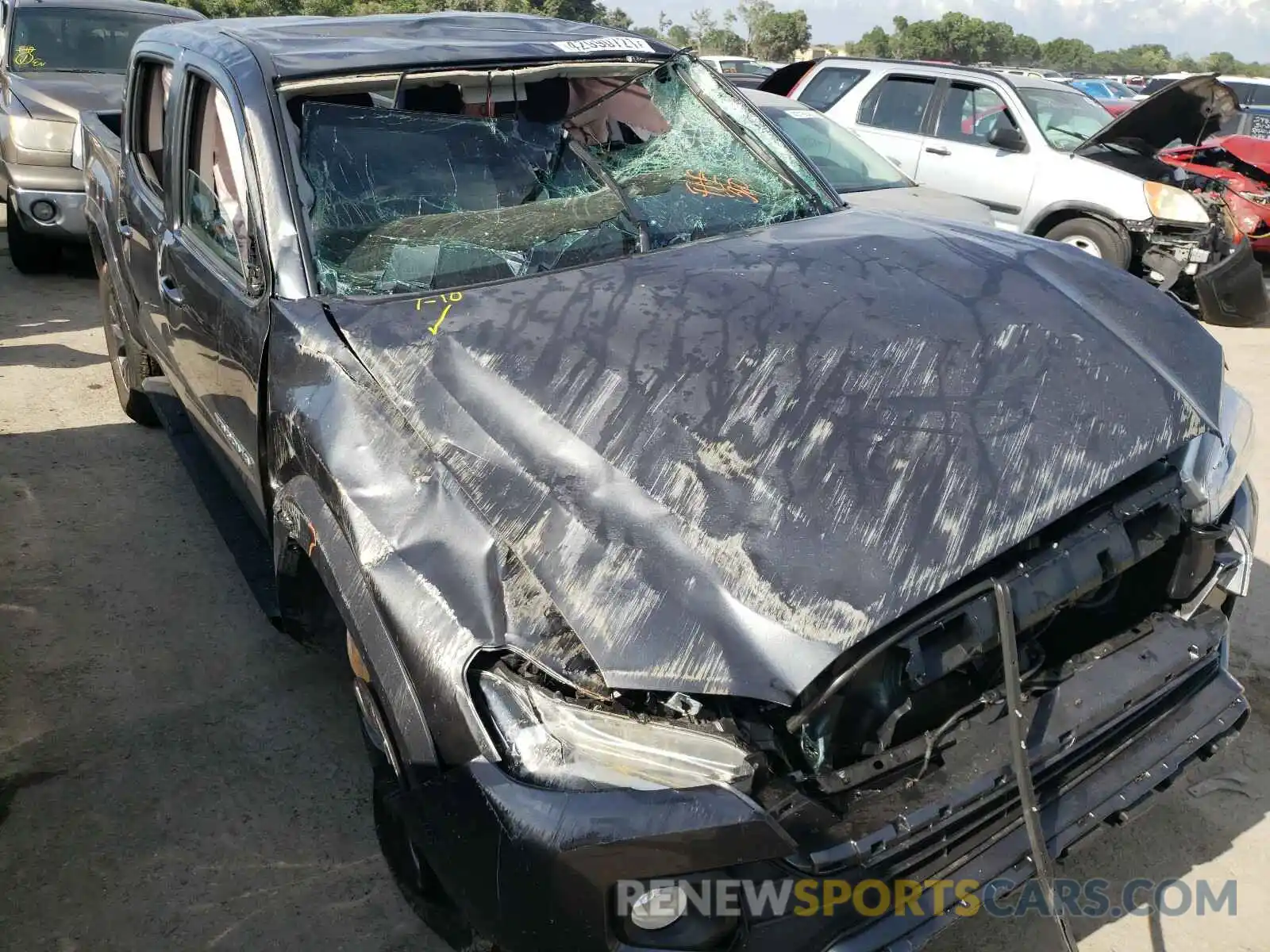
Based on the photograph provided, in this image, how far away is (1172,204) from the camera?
753 centimetres

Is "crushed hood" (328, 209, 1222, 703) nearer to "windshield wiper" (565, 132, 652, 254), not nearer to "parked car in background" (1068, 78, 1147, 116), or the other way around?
"windshield wiper" (565, 132, 652, 254)

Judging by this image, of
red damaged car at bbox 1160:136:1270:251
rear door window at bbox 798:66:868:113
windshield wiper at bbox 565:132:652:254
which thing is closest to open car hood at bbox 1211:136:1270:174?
red damaged car at bbox 1160:136:1270:251

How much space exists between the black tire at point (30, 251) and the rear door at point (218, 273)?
4.83m

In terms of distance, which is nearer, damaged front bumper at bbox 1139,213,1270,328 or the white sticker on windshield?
the white sticker on windshield

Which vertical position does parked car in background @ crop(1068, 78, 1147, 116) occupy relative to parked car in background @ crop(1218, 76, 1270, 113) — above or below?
below

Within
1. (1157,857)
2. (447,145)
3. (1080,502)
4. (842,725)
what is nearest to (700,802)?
(842,725)

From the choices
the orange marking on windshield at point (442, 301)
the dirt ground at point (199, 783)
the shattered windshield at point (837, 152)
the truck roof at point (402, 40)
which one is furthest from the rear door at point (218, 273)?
the shattered windshield at point (837, 152)

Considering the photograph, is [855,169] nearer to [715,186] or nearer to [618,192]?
[715,186]

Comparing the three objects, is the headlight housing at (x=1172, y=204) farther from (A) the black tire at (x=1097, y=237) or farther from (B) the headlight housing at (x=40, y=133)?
(B) the headlight housing at (x=40, y=133)

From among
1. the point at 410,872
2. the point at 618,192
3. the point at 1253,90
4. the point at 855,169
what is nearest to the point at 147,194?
the point at 618,192

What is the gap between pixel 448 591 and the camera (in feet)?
6.33

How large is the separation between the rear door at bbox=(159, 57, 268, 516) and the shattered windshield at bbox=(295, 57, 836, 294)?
211mm

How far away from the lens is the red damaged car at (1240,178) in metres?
8.84

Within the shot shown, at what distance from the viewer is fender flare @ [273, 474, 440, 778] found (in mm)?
1937
